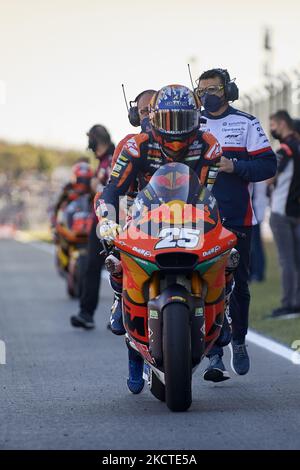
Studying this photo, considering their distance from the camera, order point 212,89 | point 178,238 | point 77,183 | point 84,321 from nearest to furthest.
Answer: point 178,238 < point 212,89 < point 84,321 < point 77,183

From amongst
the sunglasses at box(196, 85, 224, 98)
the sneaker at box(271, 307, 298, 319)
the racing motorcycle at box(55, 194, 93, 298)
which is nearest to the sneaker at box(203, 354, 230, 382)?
the sunglasses at box(196, 85, 224, 98)

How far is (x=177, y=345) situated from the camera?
7.45 metres

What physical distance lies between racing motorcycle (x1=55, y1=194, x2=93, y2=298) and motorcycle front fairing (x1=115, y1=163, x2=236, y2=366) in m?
8.83

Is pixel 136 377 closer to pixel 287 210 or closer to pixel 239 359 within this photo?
pixel 239 359

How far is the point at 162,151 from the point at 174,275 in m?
0.97

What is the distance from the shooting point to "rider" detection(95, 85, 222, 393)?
322 inches

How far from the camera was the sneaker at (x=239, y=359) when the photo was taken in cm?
939

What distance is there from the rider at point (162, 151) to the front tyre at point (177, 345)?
77 centimetres

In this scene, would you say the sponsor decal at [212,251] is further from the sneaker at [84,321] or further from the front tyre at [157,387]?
the sneaker at [84,321]

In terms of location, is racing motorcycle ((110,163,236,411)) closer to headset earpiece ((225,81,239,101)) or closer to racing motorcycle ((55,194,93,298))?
headset earpiece ((225,81,239,101))

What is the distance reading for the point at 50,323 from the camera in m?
14.3

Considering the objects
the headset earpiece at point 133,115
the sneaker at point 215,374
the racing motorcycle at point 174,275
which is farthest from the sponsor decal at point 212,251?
the headset earpiece at point 133,115

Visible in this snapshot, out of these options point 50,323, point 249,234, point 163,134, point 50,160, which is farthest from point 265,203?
point 50,160

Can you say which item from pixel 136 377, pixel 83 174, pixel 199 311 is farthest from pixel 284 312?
pixel 199 311
